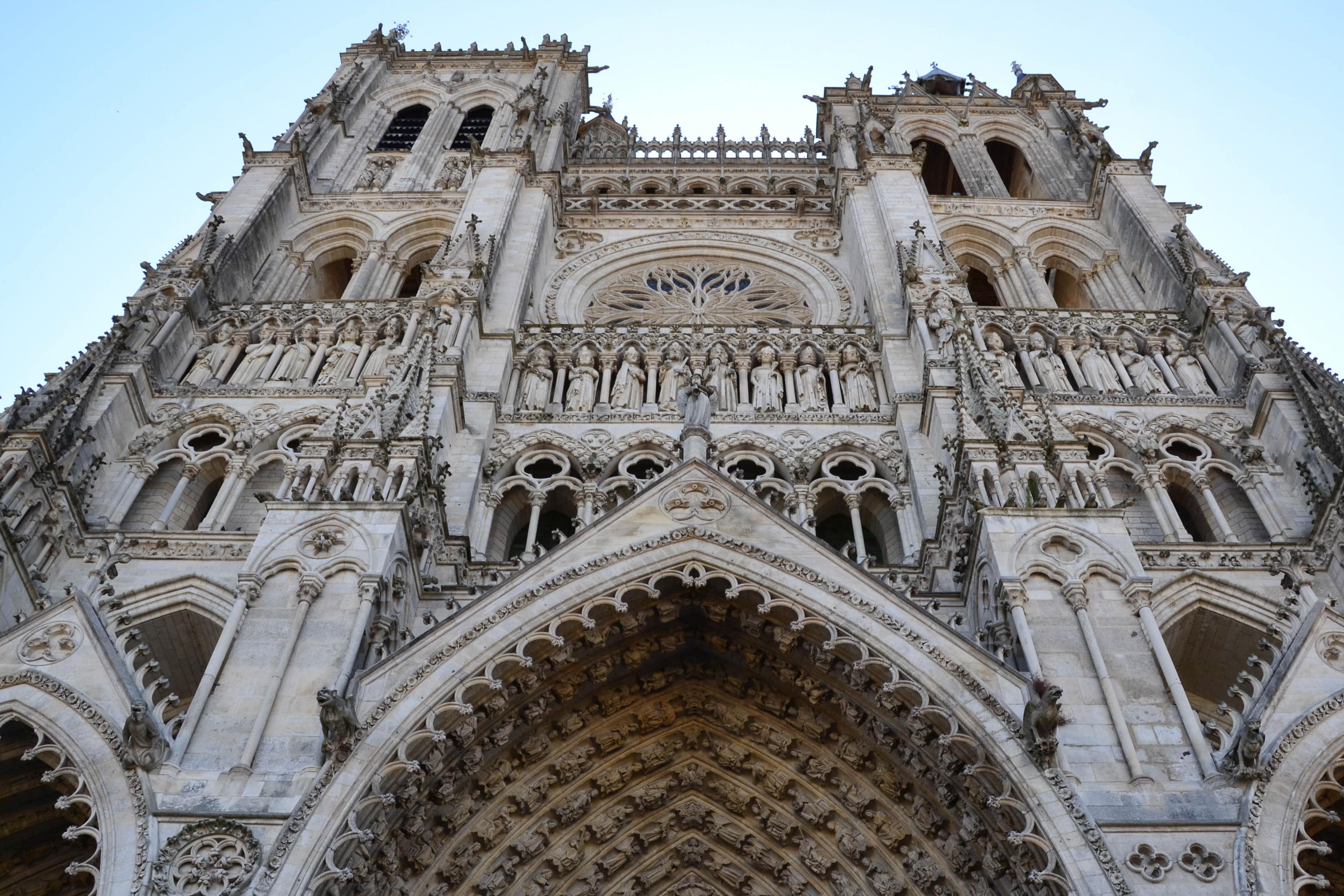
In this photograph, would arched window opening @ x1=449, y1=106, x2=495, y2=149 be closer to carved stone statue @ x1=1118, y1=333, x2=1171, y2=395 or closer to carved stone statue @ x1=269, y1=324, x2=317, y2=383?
carved stone statue @ x1=269, y1=324, x2=317, y2=383

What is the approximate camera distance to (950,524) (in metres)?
12.9

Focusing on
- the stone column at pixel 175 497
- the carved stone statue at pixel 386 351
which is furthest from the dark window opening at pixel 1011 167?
the stone column at pixel 175 497

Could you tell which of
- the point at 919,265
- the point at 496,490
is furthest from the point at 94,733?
the point at 919,265

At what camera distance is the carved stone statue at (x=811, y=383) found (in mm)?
16688

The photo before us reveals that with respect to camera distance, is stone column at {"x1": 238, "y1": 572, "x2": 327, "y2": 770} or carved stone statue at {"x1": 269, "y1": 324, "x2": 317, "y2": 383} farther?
carved stone statue at {"x1": 269, "y1": 324, "x2": 317, "y2": 383}

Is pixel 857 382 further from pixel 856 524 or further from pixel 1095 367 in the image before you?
pixel 856 524

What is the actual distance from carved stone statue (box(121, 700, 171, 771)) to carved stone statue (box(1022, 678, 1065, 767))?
6386 mm

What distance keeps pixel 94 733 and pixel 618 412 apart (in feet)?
26.8

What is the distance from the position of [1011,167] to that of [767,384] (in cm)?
1422

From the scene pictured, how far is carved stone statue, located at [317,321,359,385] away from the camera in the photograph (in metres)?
17.3

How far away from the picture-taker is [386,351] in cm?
1770

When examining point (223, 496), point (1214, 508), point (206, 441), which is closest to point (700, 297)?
point (206, 441)

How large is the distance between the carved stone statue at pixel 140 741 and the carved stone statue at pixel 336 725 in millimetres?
1185

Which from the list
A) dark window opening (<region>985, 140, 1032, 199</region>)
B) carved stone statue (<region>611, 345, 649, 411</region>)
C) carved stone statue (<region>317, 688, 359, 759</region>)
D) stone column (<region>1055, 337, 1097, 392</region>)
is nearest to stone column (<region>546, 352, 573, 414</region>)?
carved stone statue (<region>611, 345, 649, 411</region>)
